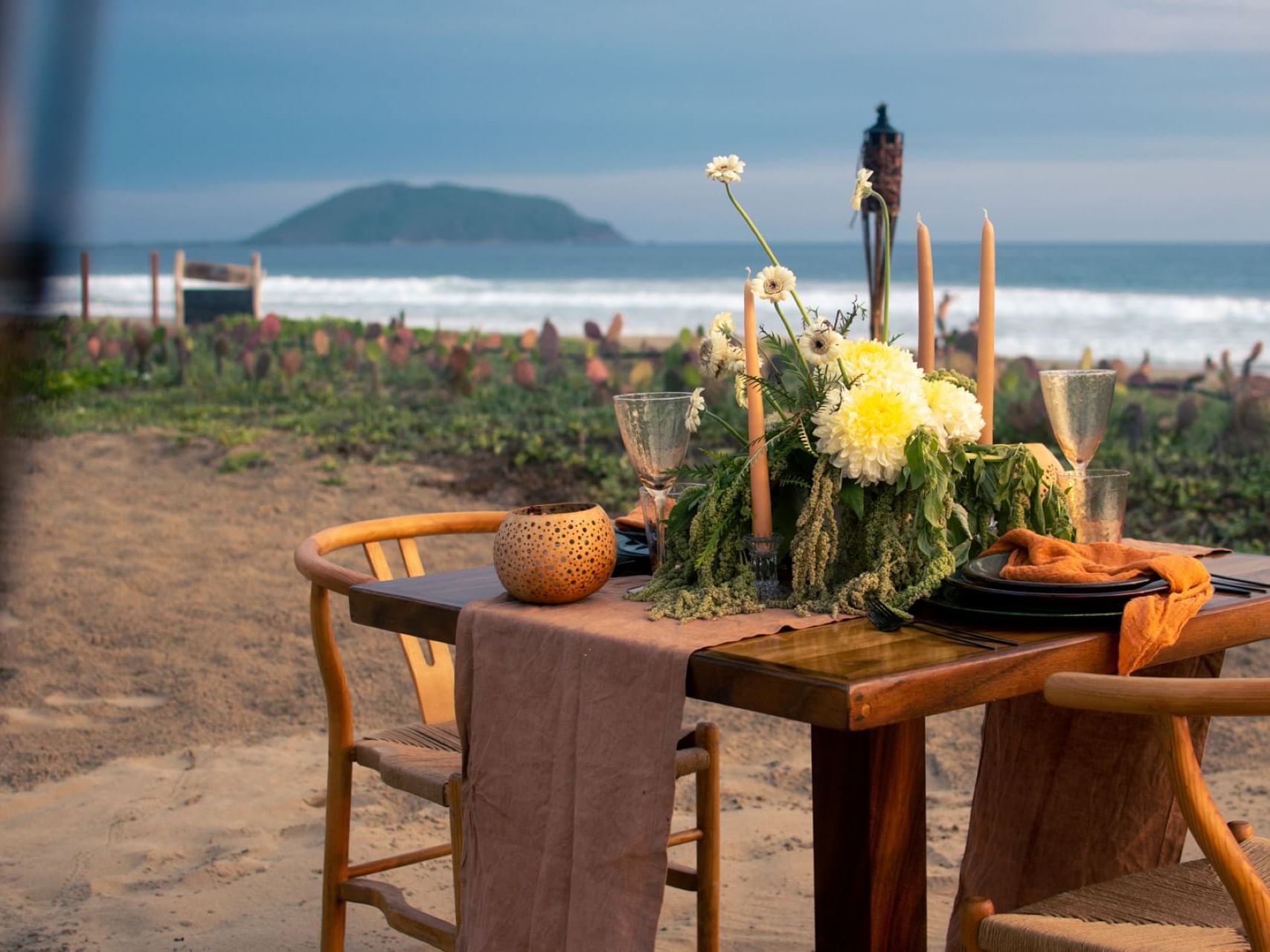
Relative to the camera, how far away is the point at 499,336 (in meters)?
10.9

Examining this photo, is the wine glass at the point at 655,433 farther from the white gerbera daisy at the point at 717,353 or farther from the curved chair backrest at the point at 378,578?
the curved chair backrest at the point at 378,578

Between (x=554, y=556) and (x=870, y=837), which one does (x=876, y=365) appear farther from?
(x=870, y=837)

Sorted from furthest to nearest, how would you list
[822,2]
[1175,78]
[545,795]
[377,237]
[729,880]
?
[377,237]
[1175,78]
[822,2]
[729,880]
[545,795]

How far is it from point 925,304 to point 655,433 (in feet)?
1.49

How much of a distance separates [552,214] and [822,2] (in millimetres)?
39289

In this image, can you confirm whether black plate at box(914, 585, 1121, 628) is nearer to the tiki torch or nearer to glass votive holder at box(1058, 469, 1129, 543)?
glass votive holder at box(1058, 469, 1129, 543)

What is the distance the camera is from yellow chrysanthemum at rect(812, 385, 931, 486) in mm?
1823

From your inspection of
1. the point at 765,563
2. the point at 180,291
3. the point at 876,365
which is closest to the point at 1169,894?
the point at 765,563

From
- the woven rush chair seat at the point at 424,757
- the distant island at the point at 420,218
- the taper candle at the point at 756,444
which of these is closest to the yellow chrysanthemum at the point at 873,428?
the taper candle at the point at 756,444

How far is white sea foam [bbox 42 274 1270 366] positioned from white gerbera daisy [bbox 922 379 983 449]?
14.0 meters

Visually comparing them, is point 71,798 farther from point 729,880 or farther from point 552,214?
point 552,214

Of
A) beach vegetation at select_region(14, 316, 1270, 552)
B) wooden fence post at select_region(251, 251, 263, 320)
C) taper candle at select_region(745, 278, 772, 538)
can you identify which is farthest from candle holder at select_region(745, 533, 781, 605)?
wooden fence post at select_region(251, 251, 263, 320)

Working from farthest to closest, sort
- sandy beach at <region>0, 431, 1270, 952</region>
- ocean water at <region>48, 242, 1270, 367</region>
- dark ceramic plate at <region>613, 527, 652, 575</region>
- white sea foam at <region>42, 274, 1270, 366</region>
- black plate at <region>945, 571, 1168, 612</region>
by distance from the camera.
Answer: ocean water at <region>48, 242, 1270, 367</region>
white sea foam at <region>42, 274, 1270, 366</region>
sandy beach at <region>0, 431, 1270, 952</region>
dark ceramic plate at <region>613, 527, 652, 575</region>
black plate at <region>945, 571, 1168, 612</region>

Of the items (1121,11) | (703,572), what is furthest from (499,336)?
(1121,11)
